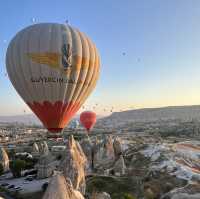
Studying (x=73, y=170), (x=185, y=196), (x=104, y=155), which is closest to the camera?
(x=185, y=196)

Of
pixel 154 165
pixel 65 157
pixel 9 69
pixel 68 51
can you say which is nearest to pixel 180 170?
pixel 154 165

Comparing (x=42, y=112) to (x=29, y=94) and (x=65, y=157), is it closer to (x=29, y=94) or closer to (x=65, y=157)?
(x=29, y=94)

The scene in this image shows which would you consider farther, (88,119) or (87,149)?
(88,119)

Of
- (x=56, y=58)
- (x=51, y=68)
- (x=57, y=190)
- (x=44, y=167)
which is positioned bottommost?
(x=44, y=167)

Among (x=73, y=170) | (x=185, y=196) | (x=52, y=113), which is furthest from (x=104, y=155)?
(x=185, y=196)

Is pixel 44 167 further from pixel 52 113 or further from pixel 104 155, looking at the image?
pixel 104 155

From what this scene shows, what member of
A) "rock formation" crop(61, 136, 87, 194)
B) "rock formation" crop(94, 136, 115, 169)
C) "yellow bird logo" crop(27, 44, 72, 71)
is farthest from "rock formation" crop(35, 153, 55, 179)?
"yellow bird logo" crop(27, 44, 72, 71)

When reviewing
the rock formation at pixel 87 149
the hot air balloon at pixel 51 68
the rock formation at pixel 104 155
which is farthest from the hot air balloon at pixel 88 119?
the hot air balloon at pixel 51 68

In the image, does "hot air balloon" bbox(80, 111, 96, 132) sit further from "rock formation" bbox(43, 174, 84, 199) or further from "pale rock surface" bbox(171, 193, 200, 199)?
"rock formation" bbox(43, 174, 84, 199)

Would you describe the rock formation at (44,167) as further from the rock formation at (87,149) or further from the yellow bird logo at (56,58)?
the yellow bird logo at (56,58)
